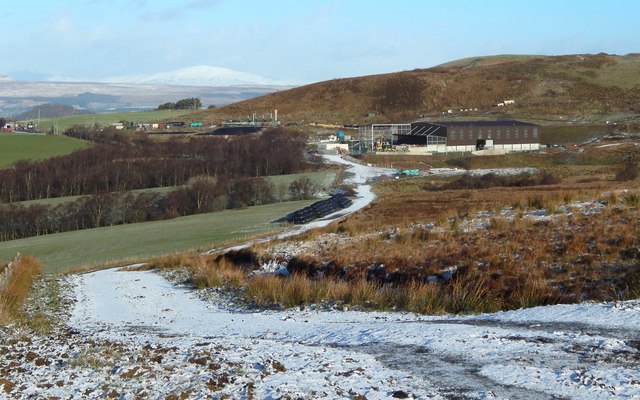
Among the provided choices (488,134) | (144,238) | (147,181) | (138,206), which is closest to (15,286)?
(144,238)

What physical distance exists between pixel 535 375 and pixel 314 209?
40.4 meters

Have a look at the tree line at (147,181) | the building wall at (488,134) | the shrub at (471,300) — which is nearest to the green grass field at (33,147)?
the tree line at (147,181)

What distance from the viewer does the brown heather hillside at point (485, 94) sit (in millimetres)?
151375

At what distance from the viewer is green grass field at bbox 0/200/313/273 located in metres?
41.4

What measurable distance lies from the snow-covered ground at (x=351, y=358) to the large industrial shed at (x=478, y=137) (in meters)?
94.5

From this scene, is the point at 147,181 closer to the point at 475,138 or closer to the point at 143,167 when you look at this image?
the point at 143,167

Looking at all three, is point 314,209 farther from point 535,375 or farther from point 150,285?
point 535,375

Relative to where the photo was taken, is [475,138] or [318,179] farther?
[475,138]

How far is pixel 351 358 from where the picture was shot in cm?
1005

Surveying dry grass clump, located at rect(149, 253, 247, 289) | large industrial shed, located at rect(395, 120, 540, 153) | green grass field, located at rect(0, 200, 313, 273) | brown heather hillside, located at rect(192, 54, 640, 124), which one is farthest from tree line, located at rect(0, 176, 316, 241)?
brown heather hillside, located at rect(192, 54, 640, 124)

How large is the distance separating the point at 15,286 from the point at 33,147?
3841 inches

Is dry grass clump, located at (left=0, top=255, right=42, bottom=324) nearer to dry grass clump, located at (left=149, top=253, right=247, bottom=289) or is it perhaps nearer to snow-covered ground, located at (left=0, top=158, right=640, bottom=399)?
snow-covered ground, located at (left=0, top=158, right=640, bottom=399)

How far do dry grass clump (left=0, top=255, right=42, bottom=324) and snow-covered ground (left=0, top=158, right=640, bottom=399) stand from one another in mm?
2459

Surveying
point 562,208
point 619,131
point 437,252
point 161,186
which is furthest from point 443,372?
point 619,131
